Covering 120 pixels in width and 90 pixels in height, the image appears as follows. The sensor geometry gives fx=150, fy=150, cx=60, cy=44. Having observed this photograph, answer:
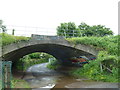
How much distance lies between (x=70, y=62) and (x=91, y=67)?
39.3 ft

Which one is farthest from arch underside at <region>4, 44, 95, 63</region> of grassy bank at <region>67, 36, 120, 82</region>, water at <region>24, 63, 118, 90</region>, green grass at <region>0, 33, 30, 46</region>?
water at <region>24, 63, 118, 90</region>

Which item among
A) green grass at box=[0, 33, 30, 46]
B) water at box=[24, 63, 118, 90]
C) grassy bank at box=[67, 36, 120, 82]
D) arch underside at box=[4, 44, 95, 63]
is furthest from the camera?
arch underside at box=[4, 44, 95, 63]

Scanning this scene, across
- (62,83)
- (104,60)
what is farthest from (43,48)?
(104,60)

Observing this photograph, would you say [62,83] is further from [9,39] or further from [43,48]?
[43,48]

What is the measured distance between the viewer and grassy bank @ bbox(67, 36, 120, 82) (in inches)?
513

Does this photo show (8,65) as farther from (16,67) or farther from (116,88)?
(16,67)

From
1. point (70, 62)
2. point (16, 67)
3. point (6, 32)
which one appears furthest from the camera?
point (70, 62)

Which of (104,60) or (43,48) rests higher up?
(43,48)

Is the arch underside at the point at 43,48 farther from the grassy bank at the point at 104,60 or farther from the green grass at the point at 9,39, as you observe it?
the grassy bank at the point at 104,60

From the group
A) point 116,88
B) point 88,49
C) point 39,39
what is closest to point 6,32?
point 39,39

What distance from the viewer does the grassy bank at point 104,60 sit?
13.0 metres

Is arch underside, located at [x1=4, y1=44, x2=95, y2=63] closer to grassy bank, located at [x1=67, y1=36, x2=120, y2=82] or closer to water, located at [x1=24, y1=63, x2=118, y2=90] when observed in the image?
grassy bank, located at [x1=67, y1=36, x2=120, y2=82]

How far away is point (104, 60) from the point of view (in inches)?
574

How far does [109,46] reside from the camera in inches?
621
